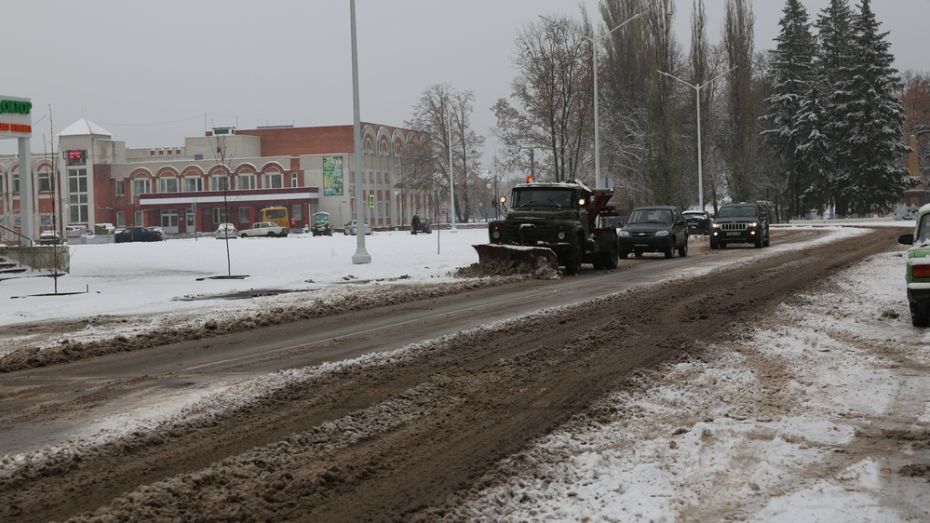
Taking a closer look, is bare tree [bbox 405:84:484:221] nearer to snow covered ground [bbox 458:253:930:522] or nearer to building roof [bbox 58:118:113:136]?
building roof [bbox 58:118:113:136]

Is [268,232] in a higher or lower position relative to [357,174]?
lower

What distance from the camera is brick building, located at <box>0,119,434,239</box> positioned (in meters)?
106

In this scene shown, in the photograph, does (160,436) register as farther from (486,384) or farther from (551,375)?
(551,375)

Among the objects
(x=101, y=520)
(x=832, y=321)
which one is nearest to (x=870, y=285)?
(x=832, y=321)

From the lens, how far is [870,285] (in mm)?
18484

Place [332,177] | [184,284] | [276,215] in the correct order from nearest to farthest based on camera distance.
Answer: [184,284] < [276,215] < [332,177]

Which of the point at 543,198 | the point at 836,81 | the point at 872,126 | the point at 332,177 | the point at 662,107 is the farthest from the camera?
the point at 332,177

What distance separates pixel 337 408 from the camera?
7.91 meters

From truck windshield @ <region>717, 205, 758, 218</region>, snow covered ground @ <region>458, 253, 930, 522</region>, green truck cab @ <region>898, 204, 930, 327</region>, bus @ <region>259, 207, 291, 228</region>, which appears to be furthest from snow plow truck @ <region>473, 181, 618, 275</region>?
bus @ <region>259, 207, 291, 228</region>

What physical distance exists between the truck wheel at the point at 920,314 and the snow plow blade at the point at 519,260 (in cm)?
1179

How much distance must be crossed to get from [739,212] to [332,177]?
7508 centimetres

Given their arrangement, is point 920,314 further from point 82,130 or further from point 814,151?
point 82,130

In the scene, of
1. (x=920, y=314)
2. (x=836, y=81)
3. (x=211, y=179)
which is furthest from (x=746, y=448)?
(x=211, y=179)

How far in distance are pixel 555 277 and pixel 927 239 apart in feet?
39.0
